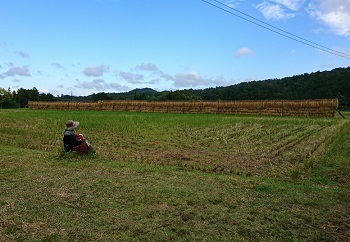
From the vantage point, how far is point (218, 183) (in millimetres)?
7184

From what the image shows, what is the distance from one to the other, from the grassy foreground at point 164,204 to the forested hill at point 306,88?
52242mm

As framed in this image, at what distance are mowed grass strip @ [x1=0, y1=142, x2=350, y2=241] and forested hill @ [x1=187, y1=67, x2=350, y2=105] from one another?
172 ft

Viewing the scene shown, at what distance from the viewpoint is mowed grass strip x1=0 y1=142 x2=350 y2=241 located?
4.49 meters

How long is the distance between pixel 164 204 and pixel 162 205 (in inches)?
2.8

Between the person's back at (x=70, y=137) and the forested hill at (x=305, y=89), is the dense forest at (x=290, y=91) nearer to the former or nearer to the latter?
the forested hill at (x=305, y=89)

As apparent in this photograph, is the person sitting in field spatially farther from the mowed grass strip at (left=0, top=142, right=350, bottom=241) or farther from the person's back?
the mowed grass strip at (left=0, top=142, right=350, bottom=241)

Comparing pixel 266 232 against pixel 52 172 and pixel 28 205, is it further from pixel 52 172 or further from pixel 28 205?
pixel 52 172

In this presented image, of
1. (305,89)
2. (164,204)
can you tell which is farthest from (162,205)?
(305,89)

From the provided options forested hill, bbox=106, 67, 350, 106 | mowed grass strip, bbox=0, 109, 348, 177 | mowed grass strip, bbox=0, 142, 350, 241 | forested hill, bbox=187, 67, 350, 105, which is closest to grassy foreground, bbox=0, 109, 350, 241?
mowed grass strip, bbox=0, 142, 350, 241

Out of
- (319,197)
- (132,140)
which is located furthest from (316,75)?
(319,197)

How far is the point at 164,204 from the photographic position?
566 cm

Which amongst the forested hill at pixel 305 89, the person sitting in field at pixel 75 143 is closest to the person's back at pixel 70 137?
the person sitting in field at pixel 75 143

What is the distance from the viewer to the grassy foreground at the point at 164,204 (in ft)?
14.8

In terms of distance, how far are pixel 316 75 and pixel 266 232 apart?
241ft
